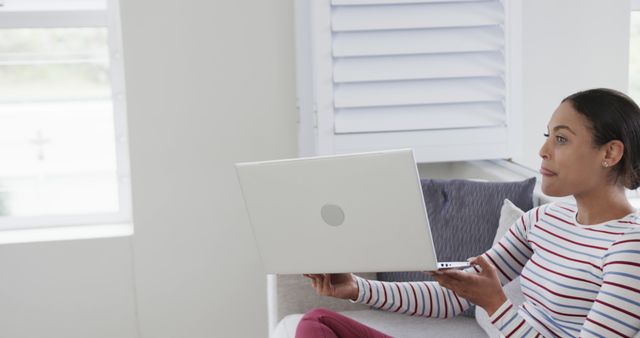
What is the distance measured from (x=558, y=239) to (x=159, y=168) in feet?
5.45

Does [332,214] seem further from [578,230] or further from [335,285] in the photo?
[578,230]

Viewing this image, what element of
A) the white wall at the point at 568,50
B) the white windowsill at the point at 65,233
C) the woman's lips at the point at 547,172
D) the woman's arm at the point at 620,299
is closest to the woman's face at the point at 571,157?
the woman's lips at the point at 547,172

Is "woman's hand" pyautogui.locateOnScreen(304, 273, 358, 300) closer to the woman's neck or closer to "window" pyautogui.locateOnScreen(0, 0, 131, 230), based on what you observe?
the woman's neck

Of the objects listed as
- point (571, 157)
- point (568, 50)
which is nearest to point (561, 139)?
point (571, 157)

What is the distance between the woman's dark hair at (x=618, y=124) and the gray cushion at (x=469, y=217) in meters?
0.78

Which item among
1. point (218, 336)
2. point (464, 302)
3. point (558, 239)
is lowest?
point (218, 336)

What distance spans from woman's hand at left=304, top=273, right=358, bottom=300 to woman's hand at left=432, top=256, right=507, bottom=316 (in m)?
0.26

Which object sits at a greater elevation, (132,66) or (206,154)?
(132,66)

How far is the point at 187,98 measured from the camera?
9.66 ft

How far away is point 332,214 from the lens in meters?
1.58

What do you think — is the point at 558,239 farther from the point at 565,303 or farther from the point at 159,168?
the point at 159,168

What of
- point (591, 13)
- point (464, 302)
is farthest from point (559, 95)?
point (464, 302)

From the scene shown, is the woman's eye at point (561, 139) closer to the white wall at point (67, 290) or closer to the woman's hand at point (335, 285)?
the woman's hand at point (335, 285)

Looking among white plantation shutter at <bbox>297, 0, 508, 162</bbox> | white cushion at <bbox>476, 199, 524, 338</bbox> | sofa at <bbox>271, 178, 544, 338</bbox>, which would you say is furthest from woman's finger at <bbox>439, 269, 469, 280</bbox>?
white plantation shutter at <bbox>297, 0, 508, 162</bbox>
